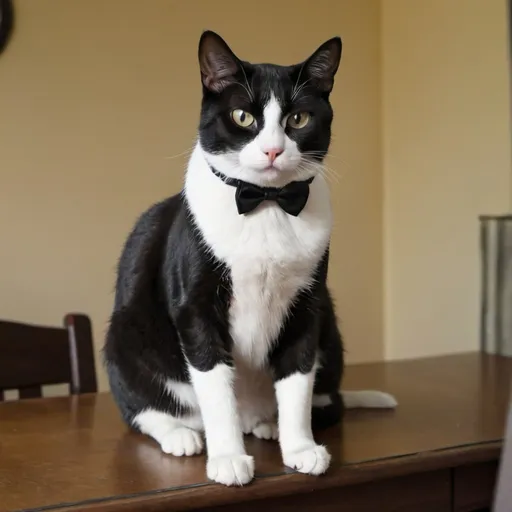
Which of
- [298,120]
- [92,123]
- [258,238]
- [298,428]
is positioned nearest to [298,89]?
[298,120]

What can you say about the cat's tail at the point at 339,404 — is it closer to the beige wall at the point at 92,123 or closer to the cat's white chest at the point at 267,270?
the cat's white chest at the point at 267,270

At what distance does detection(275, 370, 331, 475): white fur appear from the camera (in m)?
0.80

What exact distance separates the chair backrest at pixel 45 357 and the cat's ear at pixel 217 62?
671mm

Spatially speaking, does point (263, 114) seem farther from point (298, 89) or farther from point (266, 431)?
point (266, 431)

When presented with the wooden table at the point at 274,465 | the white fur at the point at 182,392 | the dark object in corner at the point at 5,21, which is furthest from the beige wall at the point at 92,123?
the white fur at the point at 182,392

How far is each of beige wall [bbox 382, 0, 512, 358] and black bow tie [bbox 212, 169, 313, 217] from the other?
0.80m

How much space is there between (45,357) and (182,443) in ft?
1.70

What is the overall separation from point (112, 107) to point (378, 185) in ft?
2.50

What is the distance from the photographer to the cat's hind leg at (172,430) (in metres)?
0.88

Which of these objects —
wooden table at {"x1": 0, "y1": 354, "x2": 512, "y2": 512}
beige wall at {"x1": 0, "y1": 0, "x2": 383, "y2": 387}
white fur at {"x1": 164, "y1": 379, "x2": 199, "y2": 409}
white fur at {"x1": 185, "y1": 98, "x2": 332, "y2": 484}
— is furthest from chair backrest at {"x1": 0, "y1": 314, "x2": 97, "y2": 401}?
white fur at {"x1": 185, "y1": 98, "x2": 332, "y2": 484}

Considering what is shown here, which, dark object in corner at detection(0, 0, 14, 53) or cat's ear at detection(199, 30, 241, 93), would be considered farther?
dark object in corner at detection(0, 0, 14, 53)

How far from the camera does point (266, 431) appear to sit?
0.95m

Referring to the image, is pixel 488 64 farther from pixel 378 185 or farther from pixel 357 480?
pixel 357 480

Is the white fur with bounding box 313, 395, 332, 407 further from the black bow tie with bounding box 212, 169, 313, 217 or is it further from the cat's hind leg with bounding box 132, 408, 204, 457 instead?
the black bow tie with bounding box 212, 169, 313, 217
